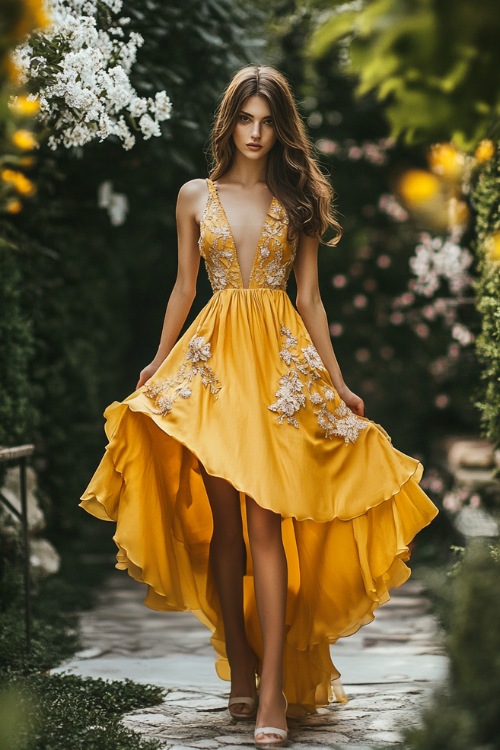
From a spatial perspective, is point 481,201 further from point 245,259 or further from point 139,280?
point 139,280

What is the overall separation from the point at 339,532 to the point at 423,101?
78.1 inches

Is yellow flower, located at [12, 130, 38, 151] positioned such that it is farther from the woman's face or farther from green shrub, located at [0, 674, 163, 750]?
green shrub, located at [0, 674, 163, 750]

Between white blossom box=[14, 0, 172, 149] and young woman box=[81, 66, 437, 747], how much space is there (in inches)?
18.4

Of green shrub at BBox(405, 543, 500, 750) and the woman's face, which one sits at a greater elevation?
the woman's face

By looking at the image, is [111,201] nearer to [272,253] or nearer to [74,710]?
[272,253]

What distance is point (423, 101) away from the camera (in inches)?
79.8

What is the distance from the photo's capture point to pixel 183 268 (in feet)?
12.2

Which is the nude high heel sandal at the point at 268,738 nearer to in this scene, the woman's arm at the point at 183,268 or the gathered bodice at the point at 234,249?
the woman's arm at the point at 183,268

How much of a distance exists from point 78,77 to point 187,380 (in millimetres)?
1126

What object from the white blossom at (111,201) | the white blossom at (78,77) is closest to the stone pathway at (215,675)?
the white blossom at (78,77)

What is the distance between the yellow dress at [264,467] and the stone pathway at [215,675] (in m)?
0.26

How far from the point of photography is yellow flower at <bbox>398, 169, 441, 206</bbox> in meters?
8.66

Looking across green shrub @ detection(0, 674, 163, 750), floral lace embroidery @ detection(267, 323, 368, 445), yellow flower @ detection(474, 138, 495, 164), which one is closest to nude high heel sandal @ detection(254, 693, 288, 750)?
green shrub @ detection(0, 674, 163, 750)

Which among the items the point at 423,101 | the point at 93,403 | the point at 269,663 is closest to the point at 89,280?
the point at 93,403
